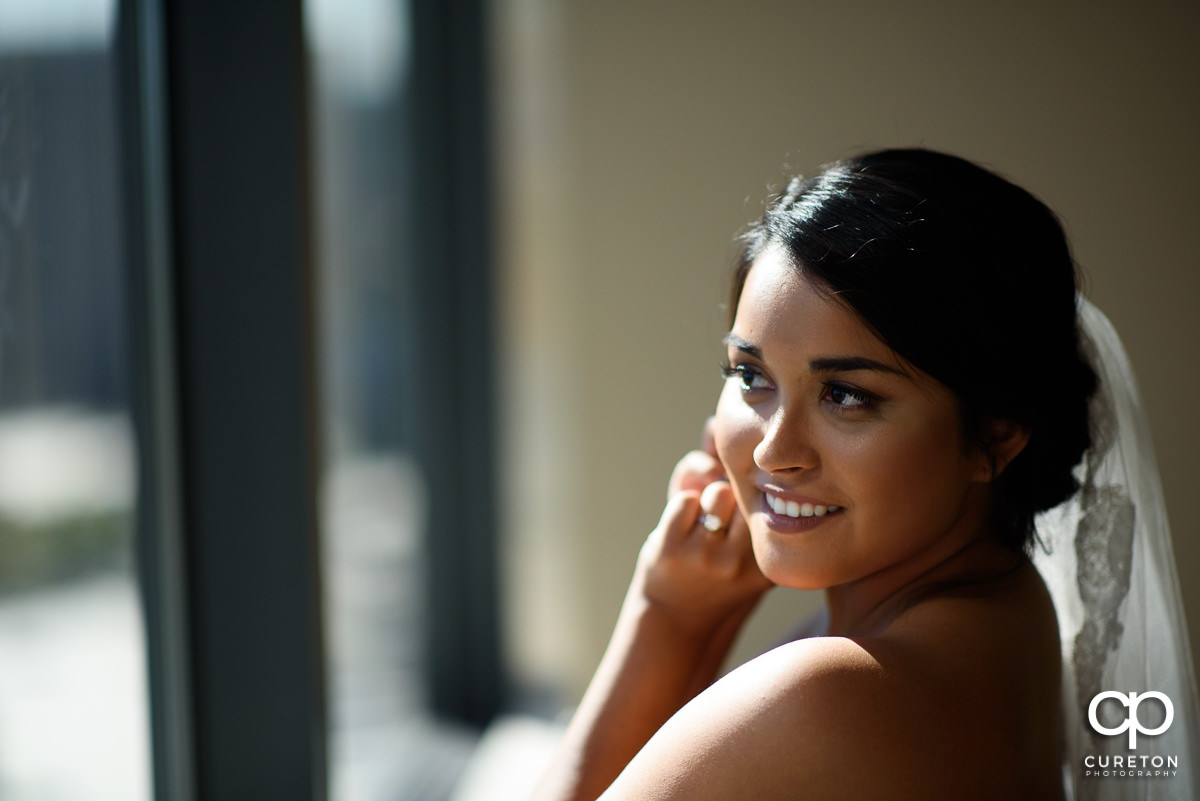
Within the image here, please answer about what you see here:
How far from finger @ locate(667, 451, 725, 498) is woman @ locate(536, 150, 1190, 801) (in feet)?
0.69

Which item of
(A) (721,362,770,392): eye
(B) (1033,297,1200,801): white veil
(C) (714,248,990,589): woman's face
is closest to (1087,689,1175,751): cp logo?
(B) (1033,297,1200,801): white veil

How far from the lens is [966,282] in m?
0.94

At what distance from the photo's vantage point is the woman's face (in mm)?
942

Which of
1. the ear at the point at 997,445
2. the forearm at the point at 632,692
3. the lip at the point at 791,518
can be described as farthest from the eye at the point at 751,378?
the forearm at the point at 632,692

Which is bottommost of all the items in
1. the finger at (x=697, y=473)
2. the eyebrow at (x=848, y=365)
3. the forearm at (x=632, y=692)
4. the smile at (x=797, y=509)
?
the forearm at (x=632, y=692)

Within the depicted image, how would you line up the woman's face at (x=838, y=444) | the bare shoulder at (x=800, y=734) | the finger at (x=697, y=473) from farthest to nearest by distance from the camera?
the finger at (x=697, y=473) → the woman's face at (x=838, y=444) → the bare shoulder at (x=800, y=734)

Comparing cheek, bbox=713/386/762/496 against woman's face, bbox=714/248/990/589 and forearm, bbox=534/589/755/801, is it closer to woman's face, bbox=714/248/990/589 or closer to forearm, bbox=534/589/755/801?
woman's face, bbox=714/248/990/589

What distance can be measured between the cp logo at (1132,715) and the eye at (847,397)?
0.50 m

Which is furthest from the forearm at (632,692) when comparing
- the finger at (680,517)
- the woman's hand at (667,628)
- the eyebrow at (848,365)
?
the eyebrow at (848,365)

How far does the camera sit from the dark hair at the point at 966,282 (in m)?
0.93

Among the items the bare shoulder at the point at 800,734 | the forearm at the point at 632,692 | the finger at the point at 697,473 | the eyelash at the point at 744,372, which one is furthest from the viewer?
the finger at the point at 697,473

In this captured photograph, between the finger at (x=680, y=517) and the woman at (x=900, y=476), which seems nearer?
the woman at (x=900, y=476)

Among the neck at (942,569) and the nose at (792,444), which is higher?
the nose at (792,444)

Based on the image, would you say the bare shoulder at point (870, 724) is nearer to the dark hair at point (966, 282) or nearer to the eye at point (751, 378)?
the dark hair at point (966, 282)
